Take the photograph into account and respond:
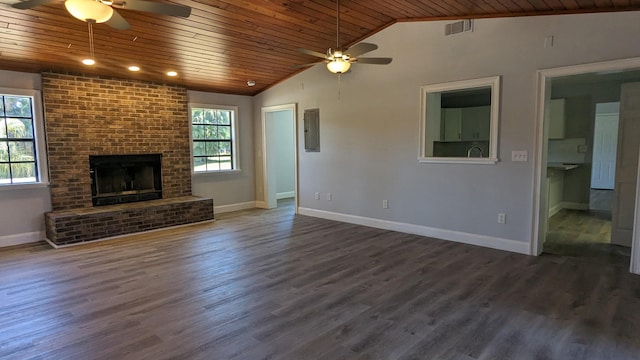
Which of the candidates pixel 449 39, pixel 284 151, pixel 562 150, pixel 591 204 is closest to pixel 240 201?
pixel 284 151

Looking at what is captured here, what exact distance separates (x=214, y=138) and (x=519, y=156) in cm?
532

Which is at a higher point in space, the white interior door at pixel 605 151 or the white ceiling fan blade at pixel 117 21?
the white ceiling fan blade at pixel 117 21

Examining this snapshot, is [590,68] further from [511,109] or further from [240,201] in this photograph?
[240,201]

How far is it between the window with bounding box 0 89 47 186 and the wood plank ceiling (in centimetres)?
43

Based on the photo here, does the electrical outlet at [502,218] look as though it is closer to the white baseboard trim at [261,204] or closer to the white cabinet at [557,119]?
the white cabinet at [557,119]

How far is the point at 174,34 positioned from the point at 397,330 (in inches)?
157

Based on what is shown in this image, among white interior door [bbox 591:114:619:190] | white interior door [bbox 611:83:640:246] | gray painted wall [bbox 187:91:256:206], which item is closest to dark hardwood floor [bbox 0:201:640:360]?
white interior door [bbox 611:83:640:246]

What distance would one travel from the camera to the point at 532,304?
2.95m

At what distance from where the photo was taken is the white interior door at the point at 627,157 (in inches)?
167

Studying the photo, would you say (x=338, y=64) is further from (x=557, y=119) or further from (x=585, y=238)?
(x=557, y=119)

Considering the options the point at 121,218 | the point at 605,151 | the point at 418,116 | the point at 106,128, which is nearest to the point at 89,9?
the point at 121,218

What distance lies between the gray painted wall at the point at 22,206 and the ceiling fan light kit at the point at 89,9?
342cm


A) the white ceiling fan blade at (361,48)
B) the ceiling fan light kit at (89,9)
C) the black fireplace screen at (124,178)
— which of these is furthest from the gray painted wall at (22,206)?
the white ceiling fan blade at (361,48)

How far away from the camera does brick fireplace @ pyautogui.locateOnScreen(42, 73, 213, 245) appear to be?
16.6 feet
